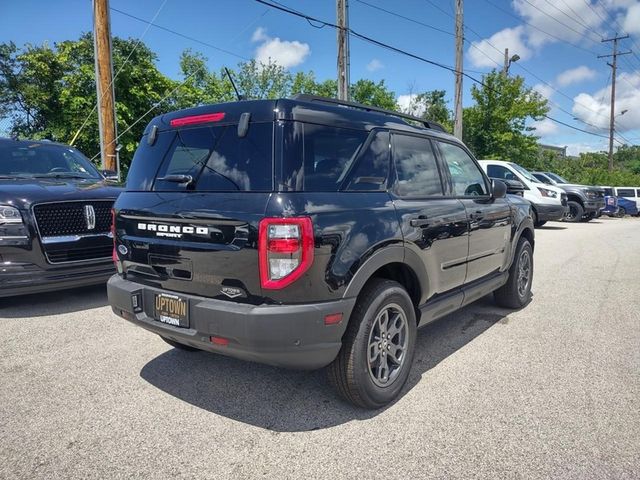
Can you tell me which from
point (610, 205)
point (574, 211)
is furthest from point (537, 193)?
point (610, 205)

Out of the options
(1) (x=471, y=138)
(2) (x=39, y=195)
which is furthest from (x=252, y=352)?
(1) (x=471, y=138)

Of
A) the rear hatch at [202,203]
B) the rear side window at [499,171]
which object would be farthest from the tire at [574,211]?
the rear hatch at [202,203]

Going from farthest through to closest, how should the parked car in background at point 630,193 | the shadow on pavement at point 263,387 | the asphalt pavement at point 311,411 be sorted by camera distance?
1. the parked car in background at point 630,193
2. the shadow on pavement at point 263,387
3. the asphalt pavement at point 311,411

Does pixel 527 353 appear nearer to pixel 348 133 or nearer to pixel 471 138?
pixel 348 133

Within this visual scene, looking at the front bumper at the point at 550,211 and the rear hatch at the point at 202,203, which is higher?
the rear hatch at the point at 202,203

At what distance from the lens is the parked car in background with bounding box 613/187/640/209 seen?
27.2 m

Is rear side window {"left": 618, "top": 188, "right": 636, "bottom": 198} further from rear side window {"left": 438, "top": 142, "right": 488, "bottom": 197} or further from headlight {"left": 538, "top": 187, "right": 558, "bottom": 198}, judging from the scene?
rear side window {"left": 438, "top": 142, "right": 488, "bottom": 197}

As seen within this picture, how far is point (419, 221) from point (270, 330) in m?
1.46

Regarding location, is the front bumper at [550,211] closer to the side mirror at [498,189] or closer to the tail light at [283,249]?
the side mirror at [498,189]

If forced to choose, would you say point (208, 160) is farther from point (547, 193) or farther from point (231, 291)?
point (547, 193)

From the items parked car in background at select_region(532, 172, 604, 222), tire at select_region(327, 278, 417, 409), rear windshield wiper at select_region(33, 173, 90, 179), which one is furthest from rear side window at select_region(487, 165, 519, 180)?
tire at select_region(327, 278, 417, 409)

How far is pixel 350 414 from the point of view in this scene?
300 cm

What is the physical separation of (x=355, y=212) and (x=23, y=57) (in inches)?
783

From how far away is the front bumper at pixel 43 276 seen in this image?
189 inches
